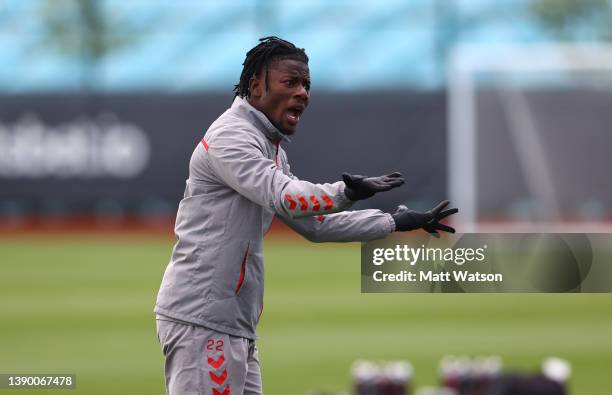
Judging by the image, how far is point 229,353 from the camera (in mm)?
4516

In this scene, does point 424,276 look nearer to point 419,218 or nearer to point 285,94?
point 419,218

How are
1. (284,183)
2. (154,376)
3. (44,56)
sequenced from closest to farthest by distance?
1. (284,183)
2. (154,376)
3. (44,56)

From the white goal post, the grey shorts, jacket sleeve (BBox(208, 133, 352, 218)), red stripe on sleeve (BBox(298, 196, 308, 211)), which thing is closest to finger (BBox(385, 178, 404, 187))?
jacket sleeve (BBox(208, 133, 352, 218))

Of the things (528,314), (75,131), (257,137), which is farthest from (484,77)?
(257,137)

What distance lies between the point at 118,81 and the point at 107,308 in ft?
44.2

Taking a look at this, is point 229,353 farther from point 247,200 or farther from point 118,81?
point 118,81

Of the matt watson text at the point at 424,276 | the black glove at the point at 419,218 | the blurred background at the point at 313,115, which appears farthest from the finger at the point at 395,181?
the blurred background at the point at 313,115

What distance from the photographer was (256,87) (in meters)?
4.70

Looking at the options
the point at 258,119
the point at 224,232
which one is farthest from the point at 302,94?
the point at 224,232

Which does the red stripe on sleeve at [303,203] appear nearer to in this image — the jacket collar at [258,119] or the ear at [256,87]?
the jacket collar at [258,119]

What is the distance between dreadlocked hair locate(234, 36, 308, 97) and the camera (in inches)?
185

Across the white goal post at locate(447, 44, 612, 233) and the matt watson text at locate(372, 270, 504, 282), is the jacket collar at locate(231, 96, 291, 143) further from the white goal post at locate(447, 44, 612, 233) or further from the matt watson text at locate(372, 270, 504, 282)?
the white goal post at locate(447, 44, 612, 233)

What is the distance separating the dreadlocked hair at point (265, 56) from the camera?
4.69 meters

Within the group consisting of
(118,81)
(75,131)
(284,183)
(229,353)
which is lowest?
(229,353)
